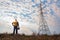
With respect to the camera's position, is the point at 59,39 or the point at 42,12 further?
the point at 42,12

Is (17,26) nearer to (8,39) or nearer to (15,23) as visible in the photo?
(15,23)

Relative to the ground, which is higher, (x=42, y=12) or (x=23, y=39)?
(x=42, y=12)

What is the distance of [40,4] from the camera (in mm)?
19281

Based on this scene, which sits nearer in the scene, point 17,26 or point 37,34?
point 37,34

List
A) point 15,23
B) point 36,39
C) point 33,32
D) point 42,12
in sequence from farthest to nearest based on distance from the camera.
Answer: point 15,23 < point 42,12 < point 33,32 < point 36,39

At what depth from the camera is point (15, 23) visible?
21.1 metres

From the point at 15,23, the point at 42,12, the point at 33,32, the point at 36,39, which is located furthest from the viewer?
the point at 15,23

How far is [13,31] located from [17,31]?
0.42 m

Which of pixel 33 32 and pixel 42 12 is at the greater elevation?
pixel 42 12

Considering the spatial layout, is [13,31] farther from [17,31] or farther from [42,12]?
[42,12]

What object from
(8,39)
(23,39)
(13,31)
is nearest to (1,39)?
(8,39)

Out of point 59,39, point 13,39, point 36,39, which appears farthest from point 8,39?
point 59,39

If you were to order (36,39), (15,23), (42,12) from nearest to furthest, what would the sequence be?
1. (36,39)
2. (42,12)
3. (15,23)

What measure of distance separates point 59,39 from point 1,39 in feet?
15.1
